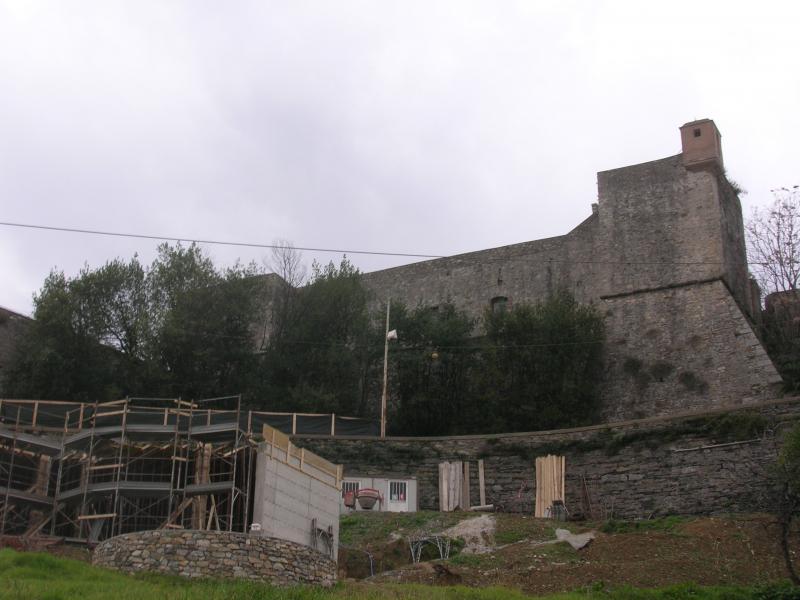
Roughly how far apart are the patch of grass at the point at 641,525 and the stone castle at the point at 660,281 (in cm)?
886

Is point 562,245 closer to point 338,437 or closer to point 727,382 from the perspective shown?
point 727,382

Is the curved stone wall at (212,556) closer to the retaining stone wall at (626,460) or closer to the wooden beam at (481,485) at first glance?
the wooden beam at (481,485)

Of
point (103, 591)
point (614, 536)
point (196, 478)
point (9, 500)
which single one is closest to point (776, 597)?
point (614, 536)

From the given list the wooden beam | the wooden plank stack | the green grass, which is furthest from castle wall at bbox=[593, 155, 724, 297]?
the green grass

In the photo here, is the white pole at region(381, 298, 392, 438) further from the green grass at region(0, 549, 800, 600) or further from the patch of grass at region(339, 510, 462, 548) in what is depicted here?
the green grass at region(0, 549, 800, 600)

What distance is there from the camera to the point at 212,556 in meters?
17.0

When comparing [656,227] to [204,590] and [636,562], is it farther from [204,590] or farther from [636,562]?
[204,590]

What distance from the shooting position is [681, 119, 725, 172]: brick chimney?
112 ft

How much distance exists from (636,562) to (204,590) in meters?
7.63

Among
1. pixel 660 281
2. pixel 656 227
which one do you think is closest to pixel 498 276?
pixel 656 227

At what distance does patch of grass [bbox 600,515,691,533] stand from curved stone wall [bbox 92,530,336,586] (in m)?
6.35

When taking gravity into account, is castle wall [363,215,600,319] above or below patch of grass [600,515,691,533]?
above

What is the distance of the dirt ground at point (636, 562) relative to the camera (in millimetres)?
18141

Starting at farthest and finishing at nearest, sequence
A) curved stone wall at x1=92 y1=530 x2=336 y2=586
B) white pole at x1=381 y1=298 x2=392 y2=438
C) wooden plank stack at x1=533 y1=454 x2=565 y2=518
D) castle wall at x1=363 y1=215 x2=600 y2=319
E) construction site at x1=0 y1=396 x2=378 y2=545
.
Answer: castle wall at x1=363 y1=215 x2=600 y2=319, white pole at x1=381 y1=298 x2=392 y2=438, wooden plank stack at x1=533 y1=454 x2=565 y2=518, construction site at x1=0 y1=396 x2=378 y2=545, curved stone wall at x1=92 y1=530 x2=336 y2=586
